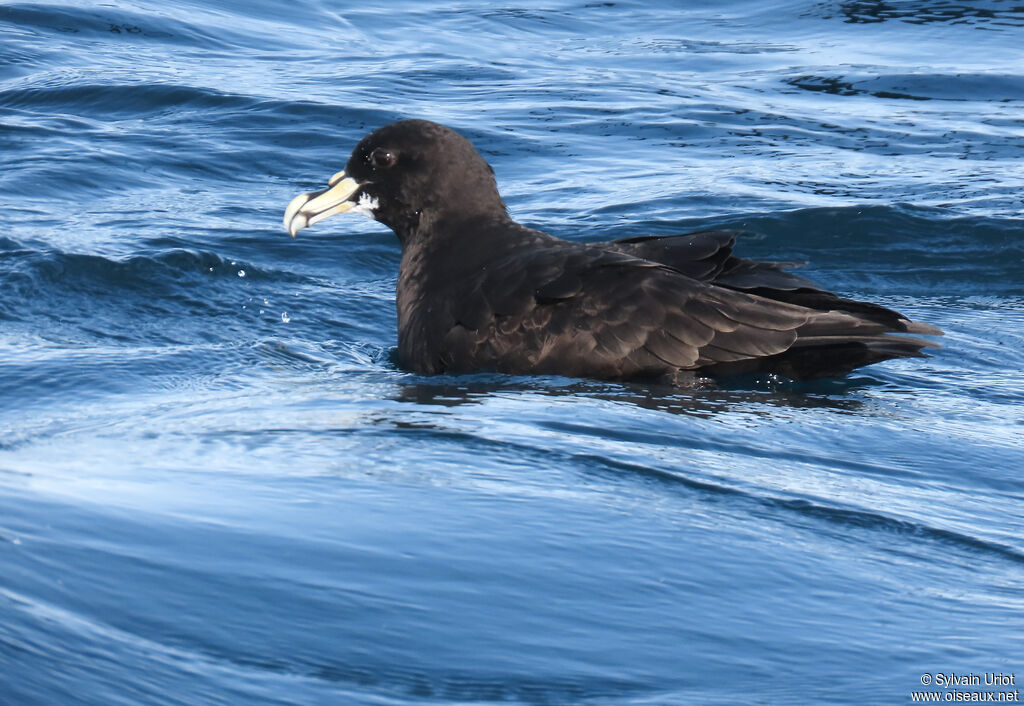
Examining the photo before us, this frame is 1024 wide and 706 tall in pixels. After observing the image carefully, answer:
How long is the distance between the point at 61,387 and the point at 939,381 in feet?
12.6

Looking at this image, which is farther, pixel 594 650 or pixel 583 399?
pixel 583 399

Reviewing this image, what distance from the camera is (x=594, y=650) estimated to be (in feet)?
9.39

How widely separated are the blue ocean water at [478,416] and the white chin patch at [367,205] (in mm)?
673

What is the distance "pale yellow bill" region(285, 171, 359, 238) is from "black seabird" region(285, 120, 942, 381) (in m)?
0.81

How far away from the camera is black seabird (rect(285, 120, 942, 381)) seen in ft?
19.5

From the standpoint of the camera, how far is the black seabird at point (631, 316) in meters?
5.94

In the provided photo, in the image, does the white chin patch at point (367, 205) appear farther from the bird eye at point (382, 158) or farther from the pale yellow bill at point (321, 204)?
the bird eye at point (382, 158)

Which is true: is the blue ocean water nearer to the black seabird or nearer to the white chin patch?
the black seabird

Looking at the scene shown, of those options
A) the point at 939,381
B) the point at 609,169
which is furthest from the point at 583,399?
the point at 609,169

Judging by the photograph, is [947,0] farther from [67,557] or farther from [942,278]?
[67,557]

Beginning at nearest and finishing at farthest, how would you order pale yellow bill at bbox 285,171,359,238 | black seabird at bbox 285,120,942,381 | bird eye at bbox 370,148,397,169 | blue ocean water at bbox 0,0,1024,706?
blue ocean water at bbox 0,0,1024,706 < black seabird at bbox 285,120,942,381 < bird eye at bbox 370,148,397,169 < pale yellow bill at bbox 285,171,359,238

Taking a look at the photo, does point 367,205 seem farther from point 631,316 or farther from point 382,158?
point 631,316

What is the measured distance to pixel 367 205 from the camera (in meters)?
7.23

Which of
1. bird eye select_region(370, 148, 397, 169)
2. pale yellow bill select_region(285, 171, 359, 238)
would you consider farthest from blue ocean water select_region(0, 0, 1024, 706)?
bird eye select_region(370, 148, 397, 169)
